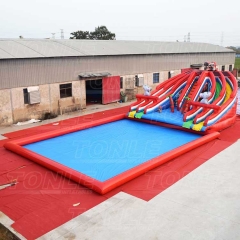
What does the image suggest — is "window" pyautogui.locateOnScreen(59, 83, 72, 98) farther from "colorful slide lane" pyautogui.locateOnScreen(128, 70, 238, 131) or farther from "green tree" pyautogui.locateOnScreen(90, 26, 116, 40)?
"green tree" pyautogui.locateOnScreen(90, 26, 116, 40)

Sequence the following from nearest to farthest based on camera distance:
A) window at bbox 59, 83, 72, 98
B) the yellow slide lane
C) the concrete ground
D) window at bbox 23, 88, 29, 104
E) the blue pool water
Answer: the concrete ground → the blue pool water → the yellow slide lane → window at bbox 23, 88, 29, 104 → window at bbox 59, 83, 72, 98

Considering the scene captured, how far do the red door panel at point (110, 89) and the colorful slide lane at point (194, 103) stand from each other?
3368mm

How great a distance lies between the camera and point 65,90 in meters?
14.1

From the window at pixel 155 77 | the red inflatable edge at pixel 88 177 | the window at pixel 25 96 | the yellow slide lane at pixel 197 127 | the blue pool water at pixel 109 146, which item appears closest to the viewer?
the red inflatable edge at pixel 88 177

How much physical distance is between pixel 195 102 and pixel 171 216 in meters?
6.88

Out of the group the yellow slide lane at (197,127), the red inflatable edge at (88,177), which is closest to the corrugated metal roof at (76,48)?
the red inflatable edge at (88,177)

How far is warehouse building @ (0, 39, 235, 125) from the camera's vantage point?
12.1m

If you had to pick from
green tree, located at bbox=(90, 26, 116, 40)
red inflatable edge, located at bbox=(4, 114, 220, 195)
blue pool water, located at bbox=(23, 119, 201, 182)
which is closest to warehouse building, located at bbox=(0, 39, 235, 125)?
red inflatable edge, located at bbox=(4, 114, 220, 195)

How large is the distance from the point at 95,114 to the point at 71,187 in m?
7.70

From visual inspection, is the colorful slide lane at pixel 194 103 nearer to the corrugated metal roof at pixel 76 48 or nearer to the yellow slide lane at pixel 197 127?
the yellow slide lane at pixel 197 127

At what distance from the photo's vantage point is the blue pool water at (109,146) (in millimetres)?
8117

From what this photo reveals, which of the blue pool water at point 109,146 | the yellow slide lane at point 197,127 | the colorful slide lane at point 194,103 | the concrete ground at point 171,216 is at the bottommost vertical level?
the concrete ground at point 171,216

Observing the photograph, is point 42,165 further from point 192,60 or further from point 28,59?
point 192,60

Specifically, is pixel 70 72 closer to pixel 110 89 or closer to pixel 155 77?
pixel 110 89
